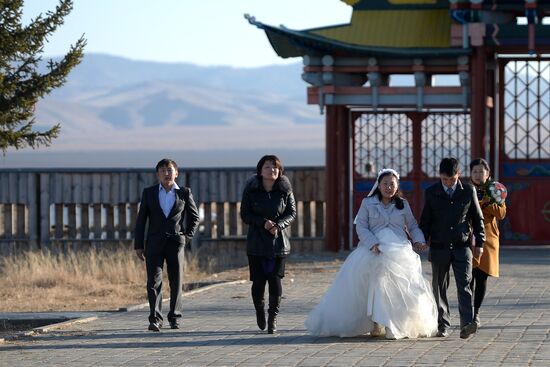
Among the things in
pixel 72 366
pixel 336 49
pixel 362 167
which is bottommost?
pixel 72 366

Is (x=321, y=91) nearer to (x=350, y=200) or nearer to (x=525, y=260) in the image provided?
(x=350, y=200)

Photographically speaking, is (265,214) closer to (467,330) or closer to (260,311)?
(260,311)

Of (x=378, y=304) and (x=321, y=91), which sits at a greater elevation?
(x=321, y=91)

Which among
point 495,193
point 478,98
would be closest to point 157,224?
Result: point 495,193

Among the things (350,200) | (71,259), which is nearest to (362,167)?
(350,200)

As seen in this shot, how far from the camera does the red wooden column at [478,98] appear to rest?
23.7m

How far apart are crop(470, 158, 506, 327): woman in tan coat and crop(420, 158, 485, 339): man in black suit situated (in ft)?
Answer: 1.09

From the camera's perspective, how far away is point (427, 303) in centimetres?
1391

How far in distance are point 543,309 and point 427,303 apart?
2939 mm

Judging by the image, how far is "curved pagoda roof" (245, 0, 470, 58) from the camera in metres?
24.3

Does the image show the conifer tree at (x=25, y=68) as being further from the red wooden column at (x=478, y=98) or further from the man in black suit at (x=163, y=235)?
the red wooden column at (x=478, y=98)

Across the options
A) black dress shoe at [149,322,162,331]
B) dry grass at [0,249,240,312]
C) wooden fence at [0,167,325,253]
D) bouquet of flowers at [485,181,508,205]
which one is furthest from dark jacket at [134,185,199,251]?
wooden fence at [0,167,325,253]

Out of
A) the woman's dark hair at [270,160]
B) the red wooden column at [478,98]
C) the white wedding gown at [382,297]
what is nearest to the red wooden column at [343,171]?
the red wooden column at [478,98]

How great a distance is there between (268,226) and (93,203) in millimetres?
13377
